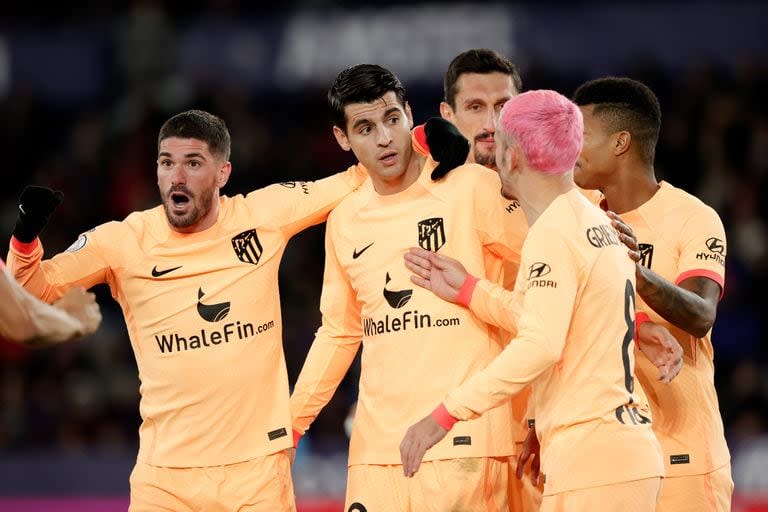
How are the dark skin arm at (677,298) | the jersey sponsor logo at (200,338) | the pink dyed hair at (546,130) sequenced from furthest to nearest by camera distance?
the jersey sponsor logo at (200,338), the dark skin arm at (677,298), the pink dyed hair at (546,130)

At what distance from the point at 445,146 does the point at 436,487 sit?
1.67 m

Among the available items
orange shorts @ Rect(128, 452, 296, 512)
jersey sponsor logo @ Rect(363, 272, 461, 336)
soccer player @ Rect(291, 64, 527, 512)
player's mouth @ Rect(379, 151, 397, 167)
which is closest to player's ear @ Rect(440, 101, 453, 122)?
soccer player @ Rect(291, 64, 527, 512)

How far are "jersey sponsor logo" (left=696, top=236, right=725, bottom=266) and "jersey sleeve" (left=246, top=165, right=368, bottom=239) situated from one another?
70.6 inches

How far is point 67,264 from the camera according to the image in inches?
241

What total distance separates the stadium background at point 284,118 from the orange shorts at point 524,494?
4.48 meters

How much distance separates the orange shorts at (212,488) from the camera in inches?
235

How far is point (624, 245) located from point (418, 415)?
1289 millimetres

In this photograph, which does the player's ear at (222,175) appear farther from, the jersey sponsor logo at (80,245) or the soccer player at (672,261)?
the soccer player at (672,261)

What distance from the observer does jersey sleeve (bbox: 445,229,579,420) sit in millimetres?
4930

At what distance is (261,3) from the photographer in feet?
51.2

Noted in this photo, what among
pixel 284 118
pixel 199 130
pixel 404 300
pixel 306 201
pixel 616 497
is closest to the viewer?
pixel 616 497

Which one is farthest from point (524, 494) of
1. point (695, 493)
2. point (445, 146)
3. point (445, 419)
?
point (445, 146)

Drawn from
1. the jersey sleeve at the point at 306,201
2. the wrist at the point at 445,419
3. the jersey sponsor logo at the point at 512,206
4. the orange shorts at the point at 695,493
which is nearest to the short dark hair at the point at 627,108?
the jersey sponsor logo at the point at 512,206

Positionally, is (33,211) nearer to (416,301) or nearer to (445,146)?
(416,301)
